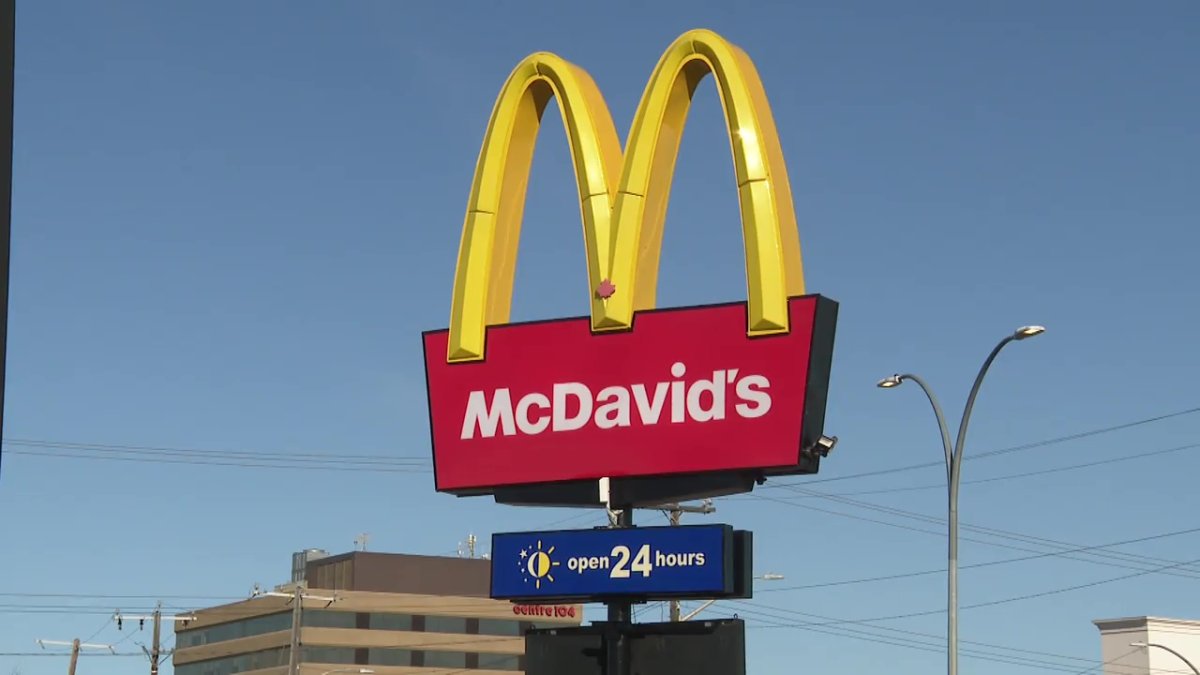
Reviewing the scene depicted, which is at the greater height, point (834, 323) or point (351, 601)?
point (351, 601)

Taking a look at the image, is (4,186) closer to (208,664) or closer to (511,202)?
(511,202)

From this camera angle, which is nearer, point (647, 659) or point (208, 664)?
point (647, 659)

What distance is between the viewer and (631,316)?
23.5 metres

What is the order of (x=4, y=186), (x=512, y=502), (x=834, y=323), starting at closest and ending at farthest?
(x=4, y=186)
(x=834, y=323)
(x=512, y=502)

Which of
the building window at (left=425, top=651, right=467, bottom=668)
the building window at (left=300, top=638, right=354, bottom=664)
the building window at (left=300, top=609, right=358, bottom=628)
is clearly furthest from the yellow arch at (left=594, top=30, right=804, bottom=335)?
the building window at (left=425, top=651, right=467, bottom=668)

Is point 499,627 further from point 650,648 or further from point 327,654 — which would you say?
point 650,648

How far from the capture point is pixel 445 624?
456 feet

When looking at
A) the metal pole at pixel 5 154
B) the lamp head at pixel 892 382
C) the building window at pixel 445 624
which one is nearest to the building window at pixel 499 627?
the building window at pixel 445 624

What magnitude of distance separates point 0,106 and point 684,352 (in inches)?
740

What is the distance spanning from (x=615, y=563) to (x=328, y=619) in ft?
377

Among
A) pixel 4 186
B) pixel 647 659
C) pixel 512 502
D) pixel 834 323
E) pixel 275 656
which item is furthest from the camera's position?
pixel 275 656

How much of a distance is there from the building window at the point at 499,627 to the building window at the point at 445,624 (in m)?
1.56

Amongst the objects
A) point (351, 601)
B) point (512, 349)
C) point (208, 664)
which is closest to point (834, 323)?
point (512, 349)

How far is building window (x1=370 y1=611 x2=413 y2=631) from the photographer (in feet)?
445
